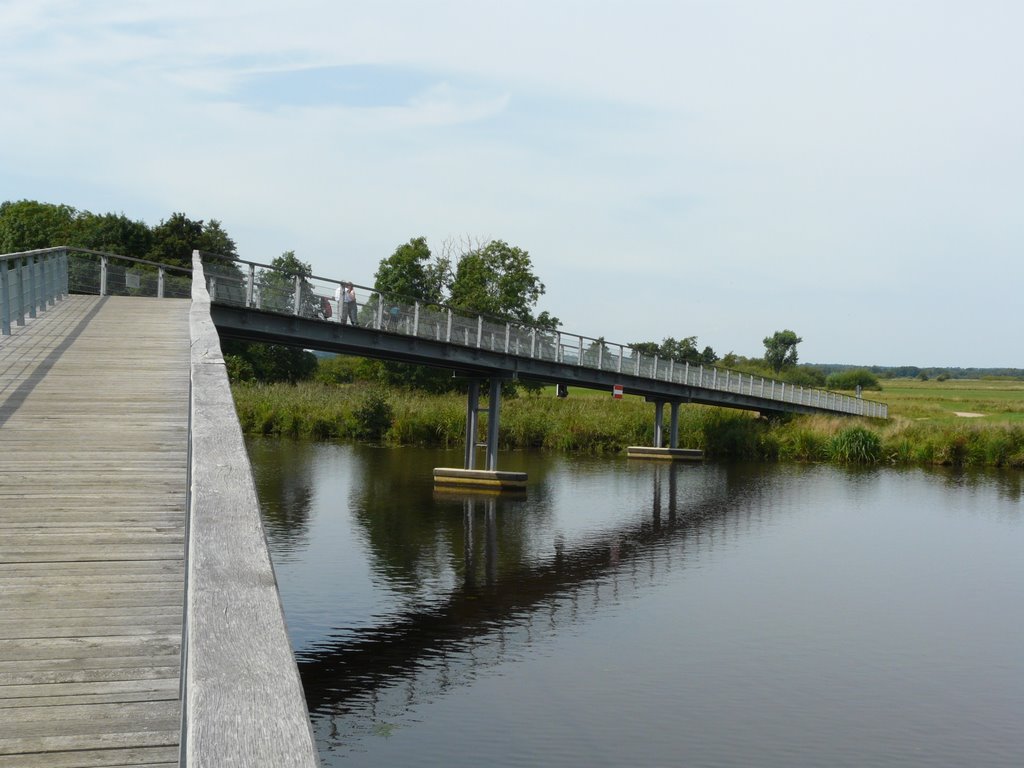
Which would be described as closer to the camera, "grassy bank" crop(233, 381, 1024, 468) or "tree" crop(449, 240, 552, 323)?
"grassy bank" crop(233, 381, 1024, 468)

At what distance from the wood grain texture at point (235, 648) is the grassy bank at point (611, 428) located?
1940 inches

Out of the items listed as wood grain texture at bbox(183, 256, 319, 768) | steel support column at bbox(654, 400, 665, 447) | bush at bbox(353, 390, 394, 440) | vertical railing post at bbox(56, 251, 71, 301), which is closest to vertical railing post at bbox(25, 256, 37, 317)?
vertical railing post at bbox(56, 251, 71, 301)

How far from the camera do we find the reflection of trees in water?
24.2m

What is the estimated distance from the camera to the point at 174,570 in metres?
6.20

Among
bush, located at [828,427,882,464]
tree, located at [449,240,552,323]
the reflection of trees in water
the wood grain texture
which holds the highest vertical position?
tree, located at [449,240,552,323]

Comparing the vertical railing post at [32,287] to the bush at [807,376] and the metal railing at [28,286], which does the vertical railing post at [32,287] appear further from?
the bush at [807,376]

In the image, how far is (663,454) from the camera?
5153cm

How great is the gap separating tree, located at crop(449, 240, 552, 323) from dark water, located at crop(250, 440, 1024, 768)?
47.2 meters

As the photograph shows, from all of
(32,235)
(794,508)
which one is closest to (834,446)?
(794,508)

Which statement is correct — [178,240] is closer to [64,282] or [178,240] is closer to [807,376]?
[64,282]

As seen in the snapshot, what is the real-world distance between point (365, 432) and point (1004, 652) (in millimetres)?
40153

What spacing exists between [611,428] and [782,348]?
8053cm

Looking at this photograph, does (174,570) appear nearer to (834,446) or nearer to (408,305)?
(408,305)

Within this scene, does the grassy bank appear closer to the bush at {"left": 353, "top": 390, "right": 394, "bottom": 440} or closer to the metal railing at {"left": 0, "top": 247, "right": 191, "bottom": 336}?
the bush at {"left": 353, "top": 390, "right": 394, "bottom": 440}
